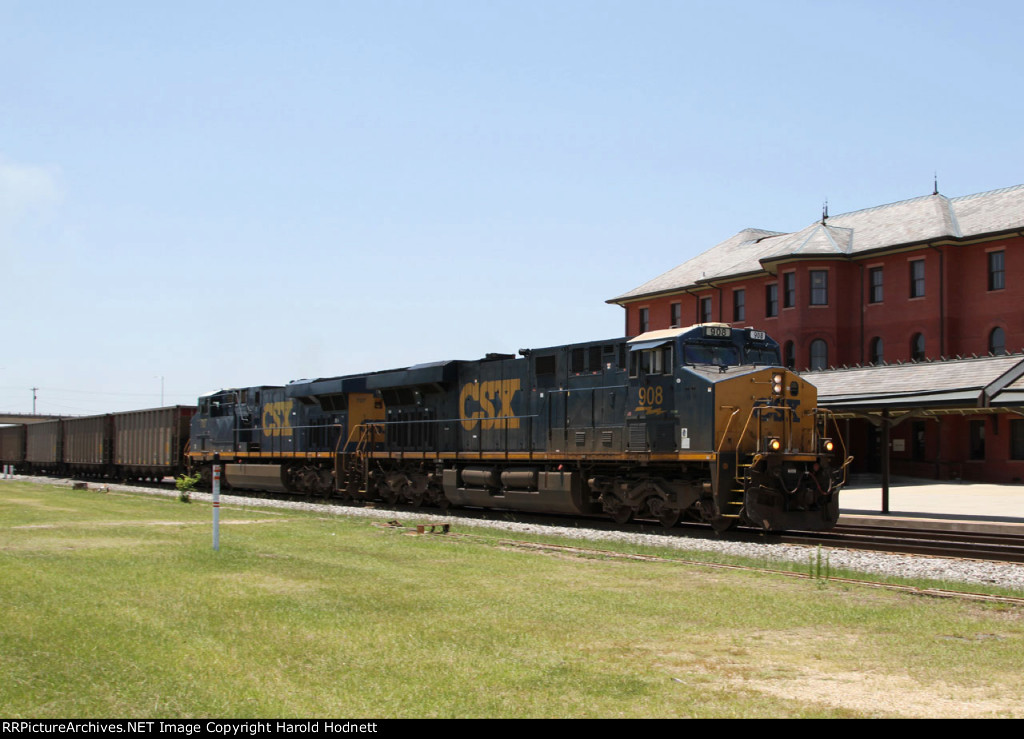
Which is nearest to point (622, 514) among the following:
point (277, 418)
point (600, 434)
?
point (600, 434)

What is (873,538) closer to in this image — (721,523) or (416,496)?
(721,523)

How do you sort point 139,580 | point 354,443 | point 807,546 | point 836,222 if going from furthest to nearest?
point 836,222 < point 354,443 < point 807,546 < point 139,580

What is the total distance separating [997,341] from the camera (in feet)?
136

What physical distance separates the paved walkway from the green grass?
1451 centimetres

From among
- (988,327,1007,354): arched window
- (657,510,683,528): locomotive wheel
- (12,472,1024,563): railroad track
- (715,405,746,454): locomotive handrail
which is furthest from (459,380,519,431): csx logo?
(988,327,1007,354): arched window

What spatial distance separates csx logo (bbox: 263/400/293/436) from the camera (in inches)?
1228

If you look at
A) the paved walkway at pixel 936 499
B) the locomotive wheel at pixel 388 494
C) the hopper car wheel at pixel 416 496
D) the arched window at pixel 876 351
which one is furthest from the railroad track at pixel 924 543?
the arched window at pixel 876 351

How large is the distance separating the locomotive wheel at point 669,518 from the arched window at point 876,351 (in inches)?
1208

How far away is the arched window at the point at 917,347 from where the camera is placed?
1721 inches

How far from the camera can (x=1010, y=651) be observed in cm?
757

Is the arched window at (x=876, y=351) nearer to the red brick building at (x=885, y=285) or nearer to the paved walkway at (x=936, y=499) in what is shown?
the red brick building at (x=885, y=285)
